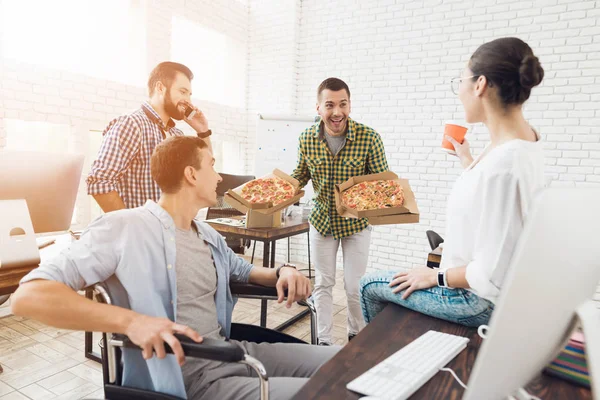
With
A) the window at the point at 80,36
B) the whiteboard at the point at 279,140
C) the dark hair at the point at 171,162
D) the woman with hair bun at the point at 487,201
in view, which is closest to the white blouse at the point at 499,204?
the woman with hair bun at the point at 487,201

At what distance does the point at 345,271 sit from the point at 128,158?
1.38 metres

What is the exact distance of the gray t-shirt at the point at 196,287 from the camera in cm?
132

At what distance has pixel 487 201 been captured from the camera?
1036 mm

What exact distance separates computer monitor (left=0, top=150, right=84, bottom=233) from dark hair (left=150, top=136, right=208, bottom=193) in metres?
0.46

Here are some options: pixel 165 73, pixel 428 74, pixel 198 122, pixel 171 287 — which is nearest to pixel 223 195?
pixel 198 122

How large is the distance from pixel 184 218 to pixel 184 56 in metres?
3.80

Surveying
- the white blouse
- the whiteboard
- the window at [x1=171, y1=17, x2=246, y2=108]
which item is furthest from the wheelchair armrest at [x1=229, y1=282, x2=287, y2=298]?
the window at [x1=171, y1=17, x2=246, y2=108]

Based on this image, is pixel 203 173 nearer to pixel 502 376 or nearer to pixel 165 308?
pixel 165 308

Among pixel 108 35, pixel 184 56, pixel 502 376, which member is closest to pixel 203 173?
pixel 502 376

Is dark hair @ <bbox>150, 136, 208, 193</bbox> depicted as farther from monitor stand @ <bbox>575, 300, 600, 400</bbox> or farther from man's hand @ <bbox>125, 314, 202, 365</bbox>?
monitor stand @ <bbox>575, 300, 600, 400</bbox>

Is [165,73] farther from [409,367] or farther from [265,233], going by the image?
[409,367]

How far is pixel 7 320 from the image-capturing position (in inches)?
118

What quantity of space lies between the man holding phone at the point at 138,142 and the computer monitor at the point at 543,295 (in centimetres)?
171

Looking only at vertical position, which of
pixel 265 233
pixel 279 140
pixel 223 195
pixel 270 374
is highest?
pixel 279 140
